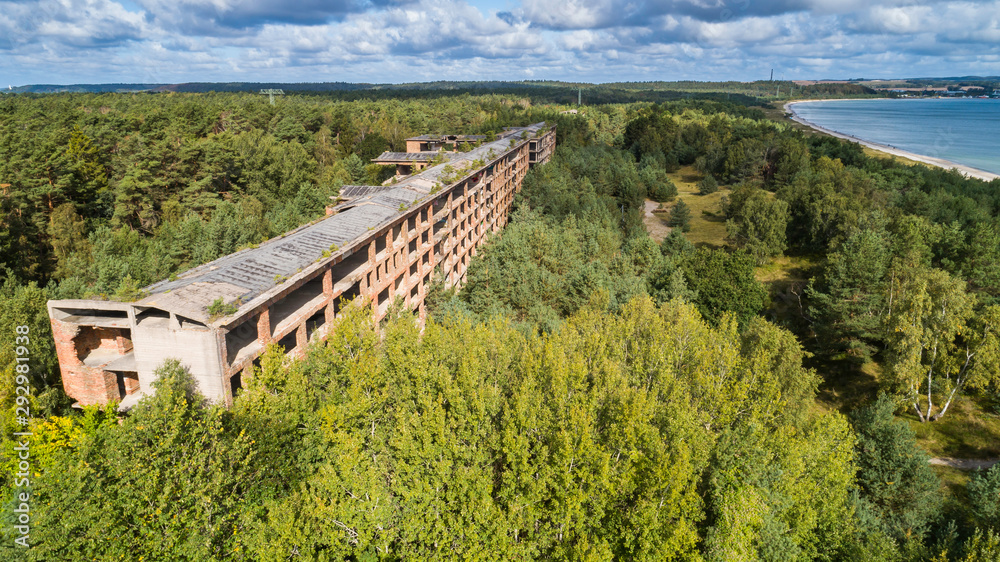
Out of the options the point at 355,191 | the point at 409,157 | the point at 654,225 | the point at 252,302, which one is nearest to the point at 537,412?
the point at 252,302

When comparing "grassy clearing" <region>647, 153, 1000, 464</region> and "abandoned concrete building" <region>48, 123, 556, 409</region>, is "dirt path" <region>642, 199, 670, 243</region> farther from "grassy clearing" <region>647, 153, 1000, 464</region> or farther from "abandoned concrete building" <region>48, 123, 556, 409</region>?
"abandoned concrete building" <region>48, 123, 556, 409</region>

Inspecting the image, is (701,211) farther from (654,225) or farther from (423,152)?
(423,152)

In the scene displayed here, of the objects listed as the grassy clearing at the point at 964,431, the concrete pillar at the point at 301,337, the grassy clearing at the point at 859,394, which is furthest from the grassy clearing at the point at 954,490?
the concrete pillar at the point at 301,337

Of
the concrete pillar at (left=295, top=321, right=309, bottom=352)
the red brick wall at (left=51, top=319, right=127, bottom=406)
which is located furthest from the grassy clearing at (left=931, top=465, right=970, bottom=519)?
the red brick wall at (left=51, top=319, right=127, bottom=406)

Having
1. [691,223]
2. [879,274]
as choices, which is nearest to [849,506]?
[879,274]

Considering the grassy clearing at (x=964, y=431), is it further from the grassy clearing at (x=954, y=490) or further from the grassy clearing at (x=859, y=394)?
the grassy clearing at (x=954, y=490)

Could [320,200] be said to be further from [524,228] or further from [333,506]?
[333,506]
